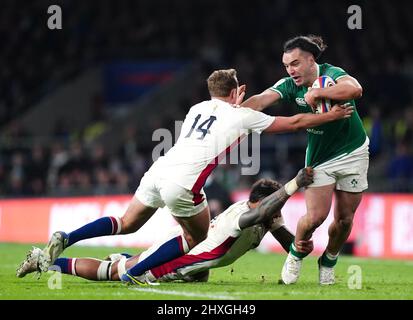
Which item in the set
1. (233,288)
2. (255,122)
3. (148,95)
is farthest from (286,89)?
(148,95)

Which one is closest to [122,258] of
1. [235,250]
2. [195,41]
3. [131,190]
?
[235,250]

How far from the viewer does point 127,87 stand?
1091 inches

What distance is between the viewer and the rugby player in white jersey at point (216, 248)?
28.2 feet

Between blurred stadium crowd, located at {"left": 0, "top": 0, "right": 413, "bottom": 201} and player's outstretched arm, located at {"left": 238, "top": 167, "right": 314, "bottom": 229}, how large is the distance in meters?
8.17

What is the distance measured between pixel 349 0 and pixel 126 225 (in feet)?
54.8

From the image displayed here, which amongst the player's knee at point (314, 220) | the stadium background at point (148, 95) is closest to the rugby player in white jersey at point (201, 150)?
the player's knee at point (314, 220)

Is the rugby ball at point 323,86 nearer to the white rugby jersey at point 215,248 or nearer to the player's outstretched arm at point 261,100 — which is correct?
the player's outstretched arm at point 261,100

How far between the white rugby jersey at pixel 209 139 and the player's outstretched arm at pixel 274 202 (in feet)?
1.86

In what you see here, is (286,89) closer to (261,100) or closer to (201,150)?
(261,100)

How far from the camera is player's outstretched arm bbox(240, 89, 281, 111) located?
898 cm

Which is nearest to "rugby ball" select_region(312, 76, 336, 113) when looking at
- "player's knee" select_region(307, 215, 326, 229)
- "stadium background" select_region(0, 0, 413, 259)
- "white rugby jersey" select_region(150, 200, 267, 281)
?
"player's knee" select_region(307, 215, 326, 229)

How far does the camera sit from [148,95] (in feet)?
86.8
